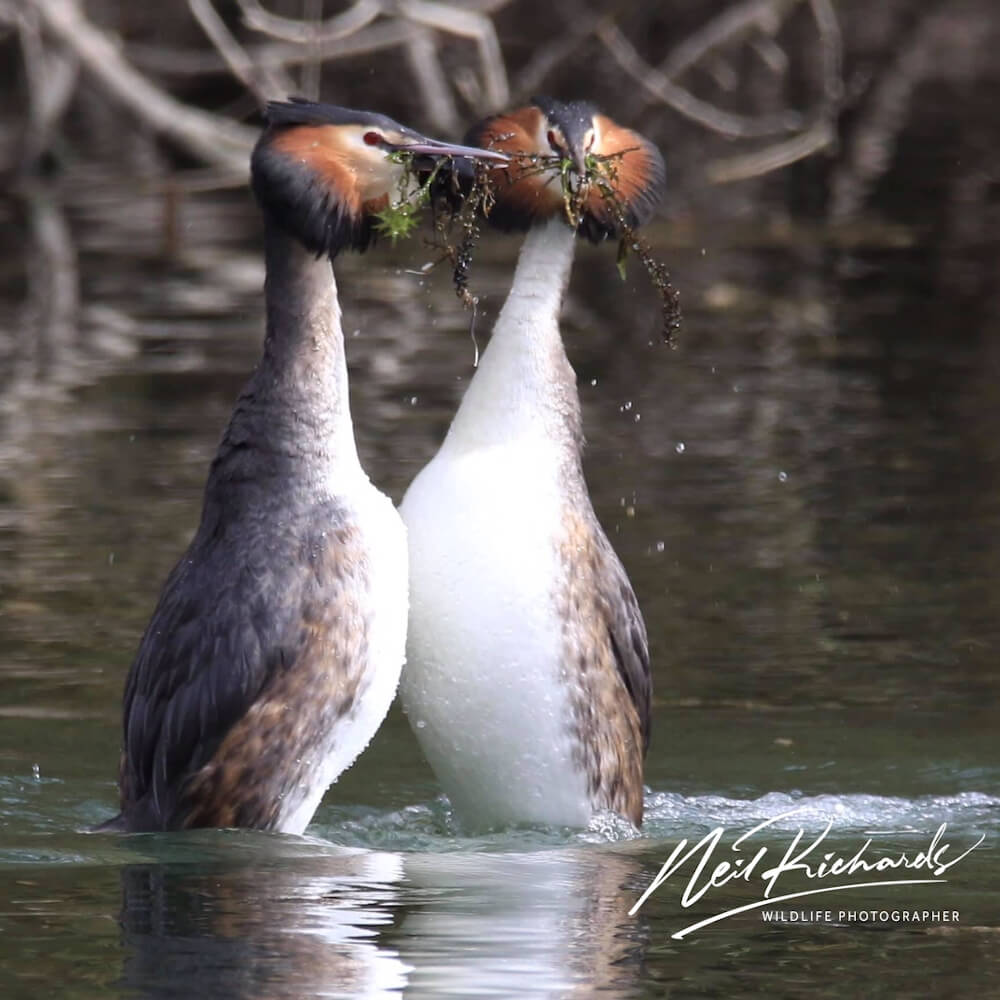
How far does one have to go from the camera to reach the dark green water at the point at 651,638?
5.48 m

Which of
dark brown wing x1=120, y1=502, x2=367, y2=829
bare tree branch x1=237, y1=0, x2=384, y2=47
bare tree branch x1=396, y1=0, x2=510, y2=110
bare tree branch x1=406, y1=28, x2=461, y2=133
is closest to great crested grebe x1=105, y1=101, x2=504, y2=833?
dark brown wing x1=120, y1=502, x2=367, y2=829

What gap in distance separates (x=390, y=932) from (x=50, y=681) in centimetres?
322

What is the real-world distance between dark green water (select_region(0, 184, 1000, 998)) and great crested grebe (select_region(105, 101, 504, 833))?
22cm

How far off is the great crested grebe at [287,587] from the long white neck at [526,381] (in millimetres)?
456

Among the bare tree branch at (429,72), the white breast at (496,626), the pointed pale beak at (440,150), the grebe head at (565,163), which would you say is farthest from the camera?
the bare tree branch at (429,72)

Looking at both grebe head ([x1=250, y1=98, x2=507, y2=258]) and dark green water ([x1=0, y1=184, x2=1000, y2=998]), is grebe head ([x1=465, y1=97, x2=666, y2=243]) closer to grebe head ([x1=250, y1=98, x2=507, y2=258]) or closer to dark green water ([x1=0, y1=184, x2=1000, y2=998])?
grebe head ([x1=250, y1=98, x2=507, y2=258])

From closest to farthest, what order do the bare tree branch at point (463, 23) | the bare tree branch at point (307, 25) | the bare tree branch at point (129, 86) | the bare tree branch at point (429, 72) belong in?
the bare tree branch at point (307, 25)
the bare tree branch at point (463, 23)
the bare tree branch at point (129, 86)
the bare tree branch at point (429, 72)

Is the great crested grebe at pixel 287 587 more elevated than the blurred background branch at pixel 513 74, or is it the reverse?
the blurred background branch at pixel 513 74

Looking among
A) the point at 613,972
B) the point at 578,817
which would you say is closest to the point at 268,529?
the point at 578,817

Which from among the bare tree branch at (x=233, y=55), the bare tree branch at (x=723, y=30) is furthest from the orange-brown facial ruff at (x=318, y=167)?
the bare tree branch at (x=723, y=30)

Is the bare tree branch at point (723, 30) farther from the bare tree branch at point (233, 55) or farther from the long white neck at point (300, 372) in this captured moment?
the long white neck at point (300, 372)

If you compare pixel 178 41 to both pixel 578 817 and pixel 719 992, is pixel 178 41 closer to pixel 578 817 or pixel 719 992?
pixel 578 817

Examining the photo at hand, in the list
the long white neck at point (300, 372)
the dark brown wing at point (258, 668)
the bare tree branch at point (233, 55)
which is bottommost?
the dark brown wing at point (258, 668)

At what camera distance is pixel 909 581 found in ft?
31.7
